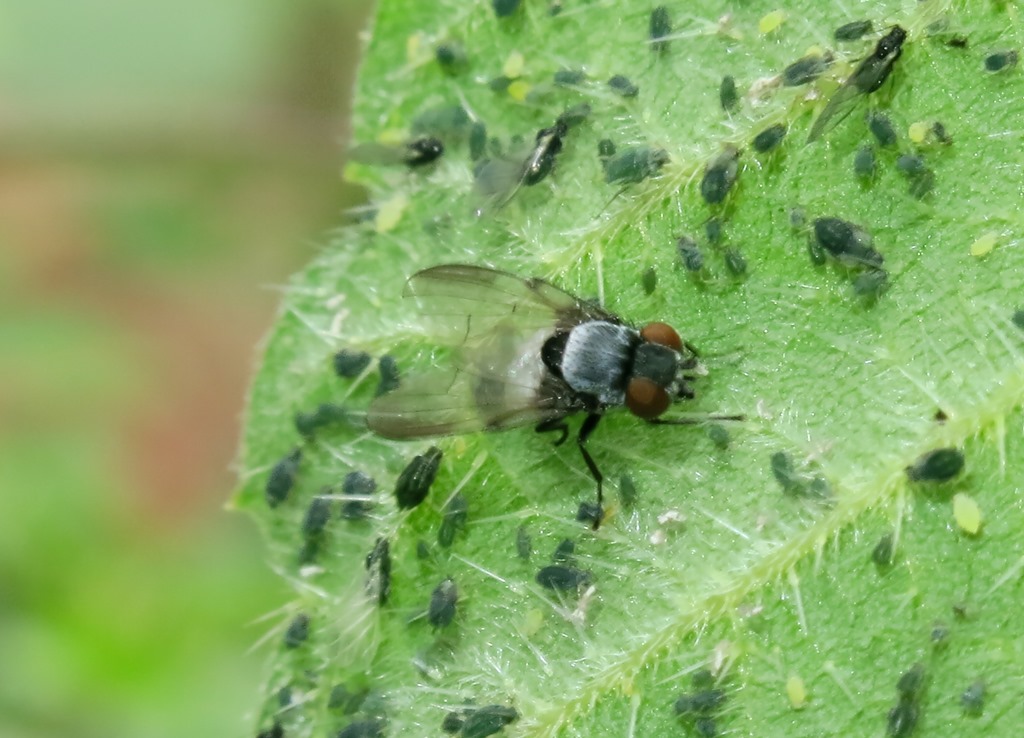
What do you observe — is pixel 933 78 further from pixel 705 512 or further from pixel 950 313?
pixel 705 512

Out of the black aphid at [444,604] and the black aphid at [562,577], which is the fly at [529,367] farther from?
the black aphid at [444,604]

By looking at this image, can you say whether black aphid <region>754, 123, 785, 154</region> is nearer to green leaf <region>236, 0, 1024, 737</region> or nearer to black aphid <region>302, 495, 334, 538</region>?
green leaf <region>236, 0, 1024, 737</region>

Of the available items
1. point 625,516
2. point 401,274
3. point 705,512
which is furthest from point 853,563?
point 401,274

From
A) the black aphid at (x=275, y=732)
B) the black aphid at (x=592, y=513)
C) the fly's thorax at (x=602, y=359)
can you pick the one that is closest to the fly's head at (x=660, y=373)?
the fly's thorax at (x=602, y=359)

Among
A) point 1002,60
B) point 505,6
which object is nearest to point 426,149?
point 505,6

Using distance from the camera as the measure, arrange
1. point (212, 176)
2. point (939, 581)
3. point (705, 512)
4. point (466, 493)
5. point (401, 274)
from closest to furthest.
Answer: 1. point (939, 581)
2. point (705, 512)
3. point (466, 493)
4. point (401, 274)
5. point (212, 176)

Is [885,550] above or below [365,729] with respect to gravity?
above

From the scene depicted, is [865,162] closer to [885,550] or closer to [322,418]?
[885,550]
